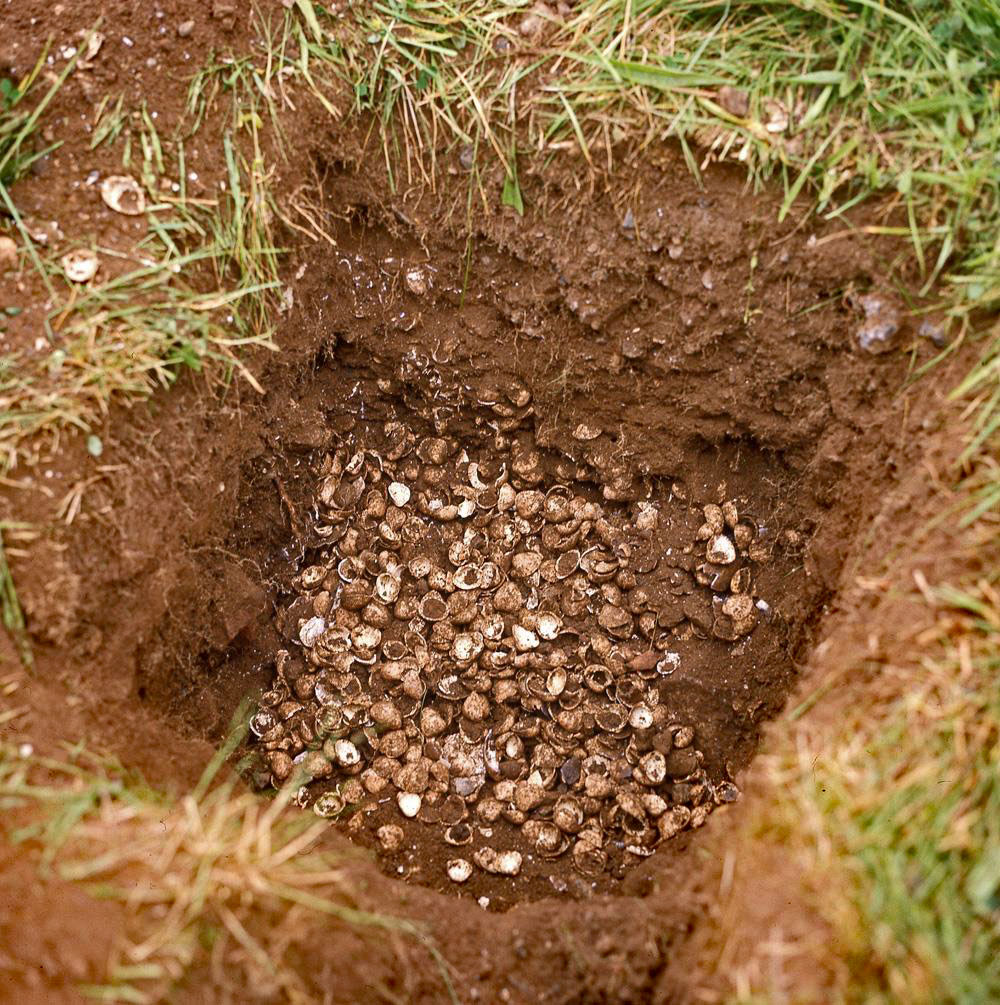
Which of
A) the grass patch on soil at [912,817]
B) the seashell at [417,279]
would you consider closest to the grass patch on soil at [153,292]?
the seashell at [417,279]

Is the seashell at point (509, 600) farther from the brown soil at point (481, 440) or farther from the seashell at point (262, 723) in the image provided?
the seashell at point (262, 723)

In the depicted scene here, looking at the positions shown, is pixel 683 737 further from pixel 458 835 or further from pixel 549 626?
pixel 458 835

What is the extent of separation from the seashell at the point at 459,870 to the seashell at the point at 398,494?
1.17m

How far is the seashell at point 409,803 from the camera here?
288 centimetres

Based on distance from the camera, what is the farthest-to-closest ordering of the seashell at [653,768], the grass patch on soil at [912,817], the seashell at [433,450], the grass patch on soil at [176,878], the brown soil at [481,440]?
the seashell at [433,450], the seashell at [653,768], the brown soil at [481,440], the grass patch on soil at [176,878], the grass patch on soil at [912,817]

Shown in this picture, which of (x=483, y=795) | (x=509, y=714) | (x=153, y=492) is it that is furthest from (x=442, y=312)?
(x=483, y=795)

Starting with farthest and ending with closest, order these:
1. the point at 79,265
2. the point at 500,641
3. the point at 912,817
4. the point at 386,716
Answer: the point at 500,641
the point at 386,716
the point at 79,265
the point at 912,817

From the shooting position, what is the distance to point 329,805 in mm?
2908

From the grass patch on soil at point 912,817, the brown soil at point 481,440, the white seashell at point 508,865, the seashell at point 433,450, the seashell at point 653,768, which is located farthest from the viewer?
the seashell at point 433,450

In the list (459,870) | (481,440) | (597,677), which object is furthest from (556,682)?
(481,440)

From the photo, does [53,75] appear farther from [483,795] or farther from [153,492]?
[483,795]

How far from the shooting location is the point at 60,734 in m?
2.14

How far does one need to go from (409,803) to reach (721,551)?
4.01 ft

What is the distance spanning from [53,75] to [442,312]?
4.02 feet
